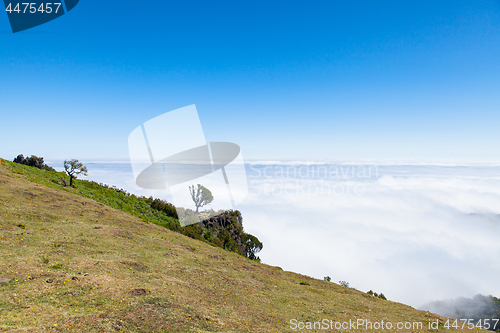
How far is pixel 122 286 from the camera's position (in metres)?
11.6

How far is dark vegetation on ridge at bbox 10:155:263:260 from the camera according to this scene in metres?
35.4

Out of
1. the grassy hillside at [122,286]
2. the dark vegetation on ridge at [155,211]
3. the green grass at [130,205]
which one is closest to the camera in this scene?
the grassy hillside at [122,286]

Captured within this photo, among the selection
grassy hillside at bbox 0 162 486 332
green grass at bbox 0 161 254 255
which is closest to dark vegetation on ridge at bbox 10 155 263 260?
green grass at bbox 0 161 254 255

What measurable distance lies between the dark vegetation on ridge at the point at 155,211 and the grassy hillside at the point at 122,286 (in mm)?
11413

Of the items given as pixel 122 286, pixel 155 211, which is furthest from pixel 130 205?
pixel 122 286

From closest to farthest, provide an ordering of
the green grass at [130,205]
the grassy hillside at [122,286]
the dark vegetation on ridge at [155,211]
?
the grassy hillside at [122,286] → the green grass at [130,205] → the dark vegetation on ridge at [155,211]

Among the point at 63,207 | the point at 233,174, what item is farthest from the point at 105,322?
the point at 63,207

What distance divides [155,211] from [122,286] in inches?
1276

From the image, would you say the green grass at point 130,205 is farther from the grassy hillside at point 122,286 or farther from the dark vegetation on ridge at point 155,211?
the grassy hillside at point 122,286

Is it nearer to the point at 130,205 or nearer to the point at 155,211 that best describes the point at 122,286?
the point at 130,205

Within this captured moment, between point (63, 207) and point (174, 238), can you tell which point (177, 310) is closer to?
point (174, 238)

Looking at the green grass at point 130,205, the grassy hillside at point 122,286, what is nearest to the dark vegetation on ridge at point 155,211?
the green grass at point 130,205

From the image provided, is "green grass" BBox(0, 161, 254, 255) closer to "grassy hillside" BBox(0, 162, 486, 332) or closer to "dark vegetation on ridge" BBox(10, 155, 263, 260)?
"dark vegetation on ridge" BBox(10, 155, 263, 260)

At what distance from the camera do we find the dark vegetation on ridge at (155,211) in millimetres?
35438
